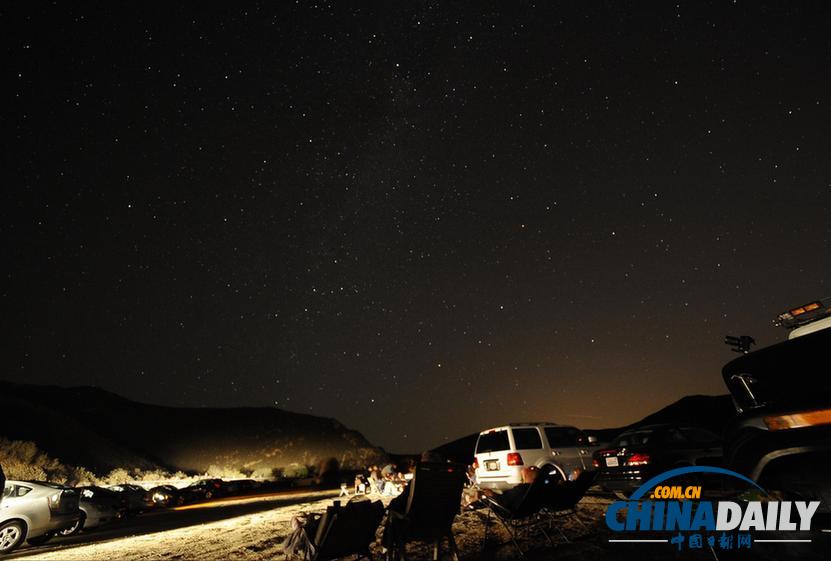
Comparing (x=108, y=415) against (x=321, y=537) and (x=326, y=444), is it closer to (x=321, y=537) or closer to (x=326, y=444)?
(x=326, y=444)

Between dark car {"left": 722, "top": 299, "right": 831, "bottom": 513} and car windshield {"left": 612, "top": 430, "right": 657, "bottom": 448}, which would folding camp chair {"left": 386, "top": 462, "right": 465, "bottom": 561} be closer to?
dark car {"left": 722, "top": 299, "right": 831, "bottom": 513}

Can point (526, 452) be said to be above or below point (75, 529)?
above

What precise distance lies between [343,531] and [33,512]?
9.98 metres

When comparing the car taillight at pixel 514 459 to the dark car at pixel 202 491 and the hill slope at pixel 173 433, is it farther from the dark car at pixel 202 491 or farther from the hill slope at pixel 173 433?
the hill slope at pixel 173 433

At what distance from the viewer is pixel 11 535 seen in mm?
10039

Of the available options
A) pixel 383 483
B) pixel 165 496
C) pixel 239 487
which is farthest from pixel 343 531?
pixel 239 487

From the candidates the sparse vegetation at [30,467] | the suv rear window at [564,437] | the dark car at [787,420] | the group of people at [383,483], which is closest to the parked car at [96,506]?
the group of people at [383,483]

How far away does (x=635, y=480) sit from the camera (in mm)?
9727

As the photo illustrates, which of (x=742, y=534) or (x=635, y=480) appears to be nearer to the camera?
(x=742, y=534)

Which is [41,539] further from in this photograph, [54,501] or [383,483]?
[383,483]

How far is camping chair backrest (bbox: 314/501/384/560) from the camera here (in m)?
4.74

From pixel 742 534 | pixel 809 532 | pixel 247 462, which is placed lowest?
pixel 247 462

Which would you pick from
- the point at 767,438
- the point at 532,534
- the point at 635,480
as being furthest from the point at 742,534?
the point at 635,480

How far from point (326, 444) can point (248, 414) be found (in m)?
18.4
